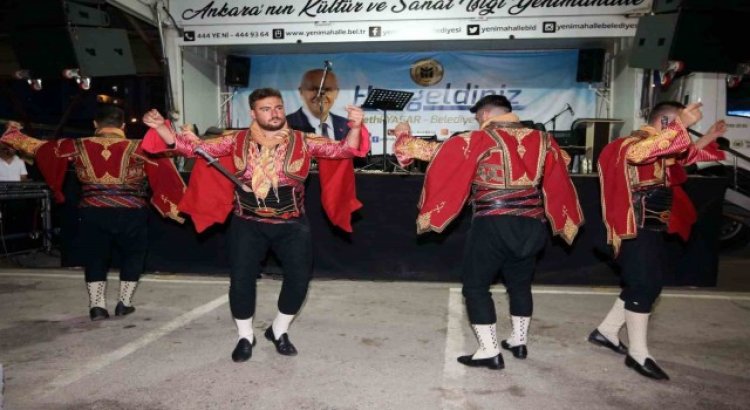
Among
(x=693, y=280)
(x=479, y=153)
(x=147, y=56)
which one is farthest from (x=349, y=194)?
(x=147, y=56)

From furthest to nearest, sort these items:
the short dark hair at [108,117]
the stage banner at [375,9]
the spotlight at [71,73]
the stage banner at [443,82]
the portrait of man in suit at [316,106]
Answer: the portrait of man in suit at [316,106] → the stage banner at [443,82] → the stage banner at [375,9] → the spotlight at [71,73] → the short dark hair at [108,117]

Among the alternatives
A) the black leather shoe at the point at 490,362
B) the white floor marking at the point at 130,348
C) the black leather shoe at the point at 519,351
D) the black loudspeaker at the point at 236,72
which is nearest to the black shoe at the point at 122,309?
the white floor marking at the point at 130,348

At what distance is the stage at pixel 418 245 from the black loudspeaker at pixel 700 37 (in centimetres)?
151

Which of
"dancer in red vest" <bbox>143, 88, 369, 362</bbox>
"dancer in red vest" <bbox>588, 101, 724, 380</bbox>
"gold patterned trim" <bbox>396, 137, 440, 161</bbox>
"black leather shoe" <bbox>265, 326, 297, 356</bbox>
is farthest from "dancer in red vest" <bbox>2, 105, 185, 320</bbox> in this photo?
"dancer in red vest" <bbox>588, 101, 724, 380</bbox>

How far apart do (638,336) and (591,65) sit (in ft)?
24.7

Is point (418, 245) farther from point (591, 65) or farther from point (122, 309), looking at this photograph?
point (591, 65)

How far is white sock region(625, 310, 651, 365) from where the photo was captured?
11.2 ft

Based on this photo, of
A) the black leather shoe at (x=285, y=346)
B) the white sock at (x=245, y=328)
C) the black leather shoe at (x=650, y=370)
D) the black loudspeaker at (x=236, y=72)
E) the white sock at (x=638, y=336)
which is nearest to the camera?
the black leather shoe at (x=650, y=370)

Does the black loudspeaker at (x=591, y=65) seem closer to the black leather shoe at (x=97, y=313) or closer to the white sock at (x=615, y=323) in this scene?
the white sock at (x=615, y=323)

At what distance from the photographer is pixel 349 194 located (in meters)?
4.21

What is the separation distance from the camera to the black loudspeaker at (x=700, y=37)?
14.9ft

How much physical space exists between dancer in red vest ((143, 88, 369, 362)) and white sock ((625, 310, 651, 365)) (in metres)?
2.06

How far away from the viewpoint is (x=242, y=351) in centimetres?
364

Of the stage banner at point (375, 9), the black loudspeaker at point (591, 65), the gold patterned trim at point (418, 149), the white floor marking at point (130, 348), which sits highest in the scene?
the stage banner at point (375, 9)
